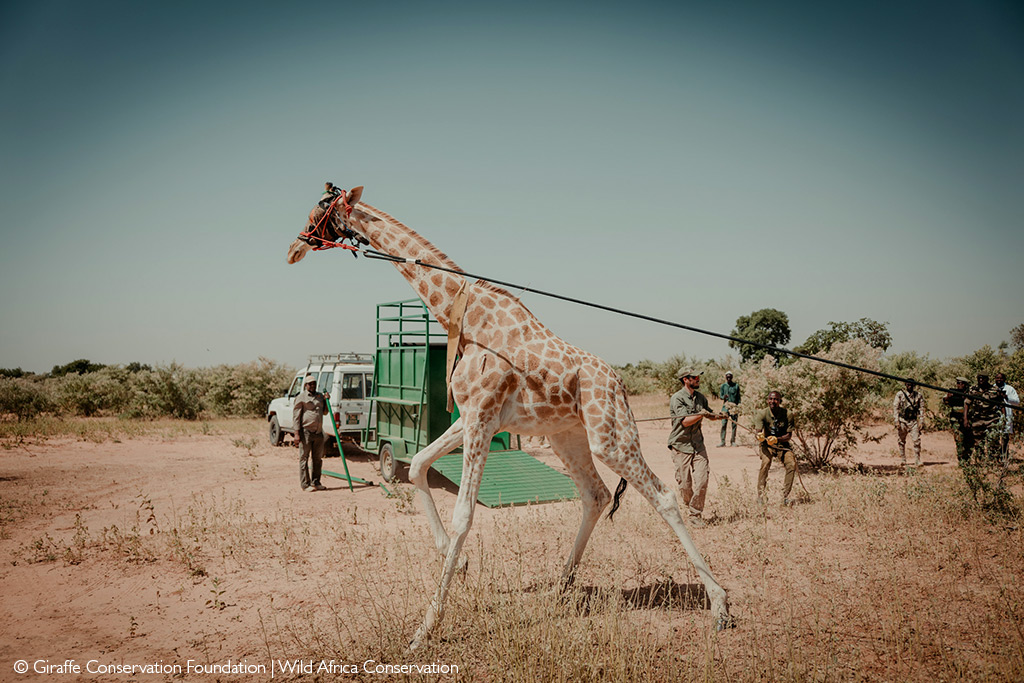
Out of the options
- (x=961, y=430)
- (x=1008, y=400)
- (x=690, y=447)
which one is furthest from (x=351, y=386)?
(x=1008, y=400)

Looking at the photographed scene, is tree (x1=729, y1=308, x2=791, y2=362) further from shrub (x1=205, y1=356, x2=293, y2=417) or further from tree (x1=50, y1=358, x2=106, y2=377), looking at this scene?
tree (x1=50, y1=358, x2=106, y2=377)

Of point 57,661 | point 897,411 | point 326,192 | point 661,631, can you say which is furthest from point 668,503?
point 897,411

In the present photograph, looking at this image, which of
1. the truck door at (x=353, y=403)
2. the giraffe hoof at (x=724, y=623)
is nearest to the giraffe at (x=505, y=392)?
the giraffe hoof at (x=724, y=623)

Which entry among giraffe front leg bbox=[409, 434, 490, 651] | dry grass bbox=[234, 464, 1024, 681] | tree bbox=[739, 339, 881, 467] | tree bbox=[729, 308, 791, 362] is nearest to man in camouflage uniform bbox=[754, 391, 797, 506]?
dry grass bbox=[234, 464, 1024, 681]

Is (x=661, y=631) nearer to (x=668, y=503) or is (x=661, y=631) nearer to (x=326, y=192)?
(x=668, y=503)

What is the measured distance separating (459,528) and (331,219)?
2.93m

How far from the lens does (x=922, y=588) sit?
5.20 m

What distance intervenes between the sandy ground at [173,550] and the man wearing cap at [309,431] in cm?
33

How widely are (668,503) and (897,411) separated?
10.0 m

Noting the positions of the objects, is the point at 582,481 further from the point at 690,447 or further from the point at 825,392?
the point at 825,392

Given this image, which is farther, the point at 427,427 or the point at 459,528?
the point at 427,427

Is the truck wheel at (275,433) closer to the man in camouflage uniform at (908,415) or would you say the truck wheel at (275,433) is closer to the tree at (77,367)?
the man in camouflage uniform at (908,415)

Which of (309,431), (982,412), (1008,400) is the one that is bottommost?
(309,431)

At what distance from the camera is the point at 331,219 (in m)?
5.16
